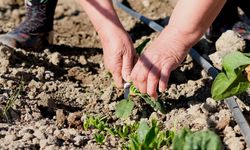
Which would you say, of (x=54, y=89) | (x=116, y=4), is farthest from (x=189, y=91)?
(x=116, y=4)

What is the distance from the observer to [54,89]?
211 cm

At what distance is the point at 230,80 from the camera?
1.64 m

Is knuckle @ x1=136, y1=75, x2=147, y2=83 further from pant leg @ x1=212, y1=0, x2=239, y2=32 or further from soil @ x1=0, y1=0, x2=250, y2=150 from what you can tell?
pant leg @ x1=212, y1=0, x2=239, y2=32

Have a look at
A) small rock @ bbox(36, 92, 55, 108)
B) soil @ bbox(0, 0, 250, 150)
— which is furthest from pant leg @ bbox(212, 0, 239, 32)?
small rock @ bbox(36, 92, 55, 108)

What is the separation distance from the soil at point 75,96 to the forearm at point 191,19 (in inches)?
10.7

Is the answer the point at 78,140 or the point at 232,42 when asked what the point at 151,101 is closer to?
the point at 78,140

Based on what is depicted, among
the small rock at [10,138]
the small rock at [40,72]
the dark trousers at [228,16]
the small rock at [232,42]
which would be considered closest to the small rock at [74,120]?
the small rock at [10,138]

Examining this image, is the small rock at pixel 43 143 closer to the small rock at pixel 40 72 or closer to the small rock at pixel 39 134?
the small rock at pixel 39 134

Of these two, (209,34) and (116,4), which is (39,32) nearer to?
(116,4)

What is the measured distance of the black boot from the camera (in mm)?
2445

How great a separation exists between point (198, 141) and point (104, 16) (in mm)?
647

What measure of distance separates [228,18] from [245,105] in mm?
853

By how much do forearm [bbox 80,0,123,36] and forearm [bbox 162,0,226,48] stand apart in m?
0.20

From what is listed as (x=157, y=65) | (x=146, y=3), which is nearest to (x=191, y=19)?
(x=157, y=65)
